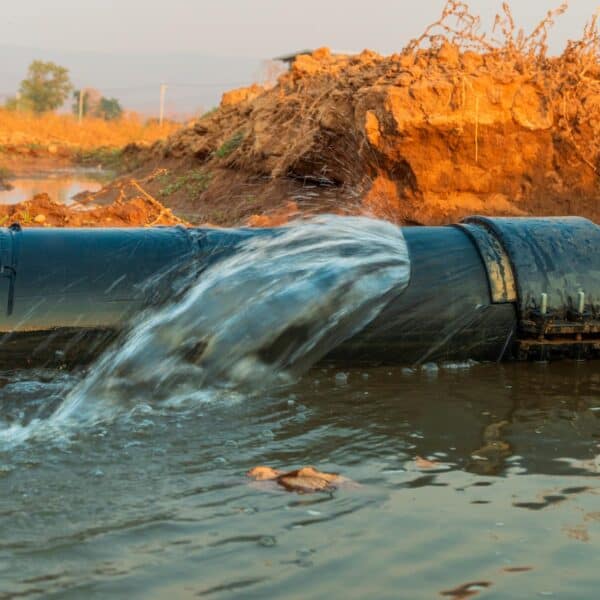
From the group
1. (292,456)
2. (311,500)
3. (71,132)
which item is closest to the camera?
(311,500)

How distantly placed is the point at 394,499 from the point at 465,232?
2.74 metres

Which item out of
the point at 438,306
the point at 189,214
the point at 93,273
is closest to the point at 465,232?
the point at 438,306

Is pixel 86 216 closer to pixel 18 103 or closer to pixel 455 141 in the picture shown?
pixel 455 141

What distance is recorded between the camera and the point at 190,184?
14352mm

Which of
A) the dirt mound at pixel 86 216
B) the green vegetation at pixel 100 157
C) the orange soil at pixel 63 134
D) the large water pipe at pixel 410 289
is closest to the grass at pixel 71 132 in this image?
the orange soil at pixel 63 134

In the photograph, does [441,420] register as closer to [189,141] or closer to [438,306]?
[438,306]

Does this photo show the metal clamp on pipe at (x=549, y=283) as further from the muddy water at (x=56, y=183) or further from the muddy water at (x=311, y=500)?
the muddy water at (x=56, y=183)

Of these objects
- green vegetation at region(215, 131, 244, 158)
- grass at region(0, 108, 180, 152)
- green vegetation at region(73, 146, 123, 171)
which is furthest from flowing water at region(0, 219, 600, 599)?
grass at region(0, 108, 180, 152)

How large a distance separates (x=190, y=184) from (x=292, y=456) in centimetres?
1050

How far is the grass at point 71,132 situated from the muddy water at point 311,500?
2668cm

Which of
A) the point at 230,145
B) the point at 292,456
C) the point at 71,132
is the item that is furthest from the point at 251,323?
the point at 71,132

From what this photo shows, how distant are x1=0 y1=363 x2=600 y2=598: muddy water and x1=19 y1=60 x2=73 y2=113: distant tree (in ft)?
208

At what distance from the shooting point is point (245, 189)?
493 inches

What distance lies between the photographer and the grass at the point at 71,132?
3234 cm
